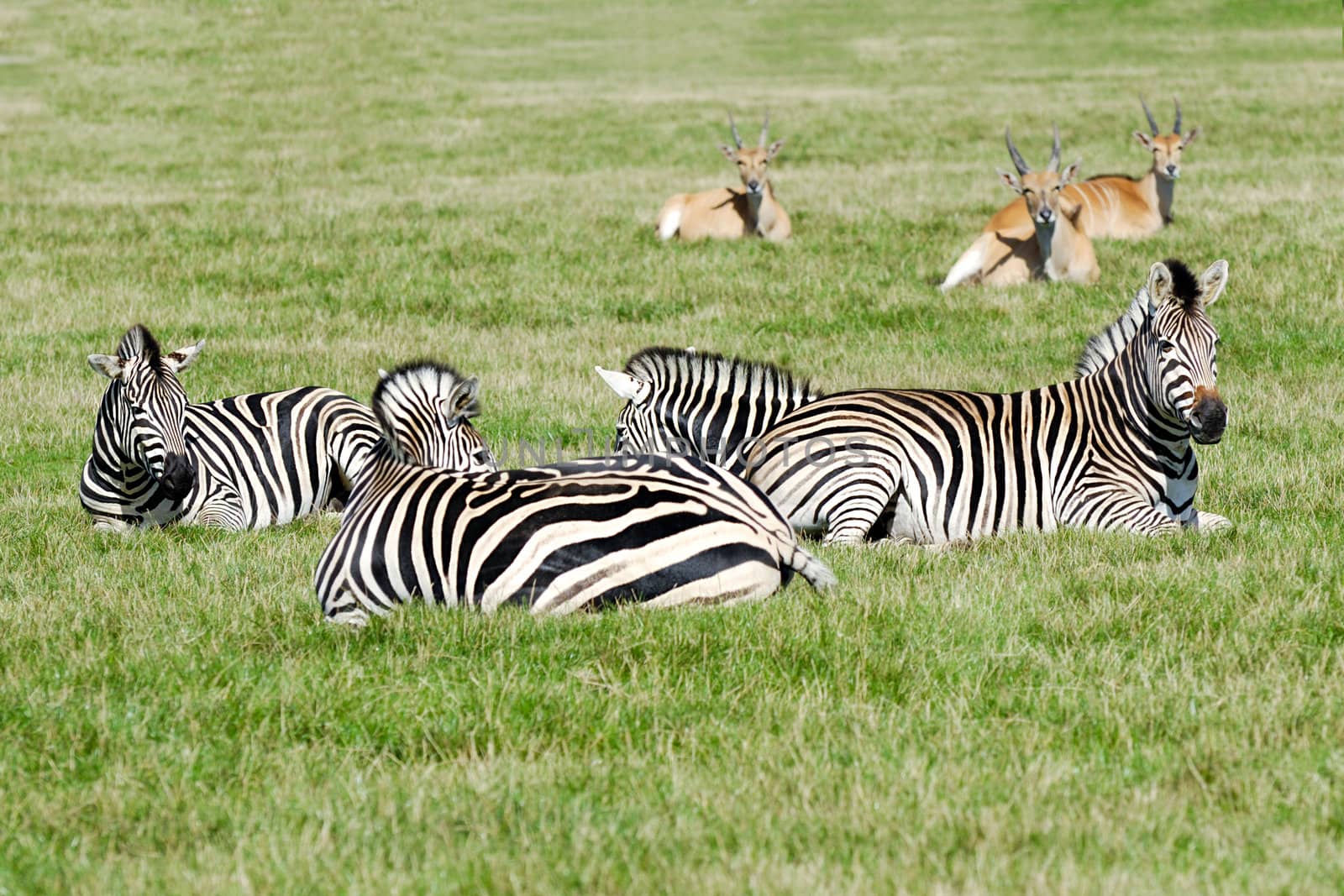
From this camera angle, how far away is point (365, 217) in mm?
22094

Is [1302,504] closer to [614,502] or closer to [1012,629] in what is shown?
[1012,629]

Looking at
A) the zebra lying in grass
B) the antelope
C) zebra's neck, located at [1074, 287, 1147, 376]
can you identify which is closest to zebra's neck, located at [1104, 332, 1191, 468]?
the zebra lying in grass

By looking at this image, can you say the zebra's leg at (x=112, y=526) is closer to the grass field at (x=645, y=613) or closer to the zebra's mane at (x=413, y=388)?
the grass field at (x=645, y=613)

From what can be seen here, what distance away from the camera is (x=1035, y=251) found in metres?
18.2

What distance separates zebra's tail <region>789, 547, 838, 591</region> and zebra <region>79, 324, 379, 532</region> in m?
4.36

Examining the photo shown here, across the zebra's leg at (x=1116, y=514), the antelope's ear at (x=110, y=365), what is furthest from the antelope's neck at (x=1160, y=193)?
the antelope's ear at (x=110, y=365)

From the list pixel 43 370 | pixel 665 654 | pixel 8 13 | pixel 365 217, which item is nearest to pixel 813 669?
pixel 665 654

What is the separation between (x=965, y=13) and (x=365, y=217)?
4460cm

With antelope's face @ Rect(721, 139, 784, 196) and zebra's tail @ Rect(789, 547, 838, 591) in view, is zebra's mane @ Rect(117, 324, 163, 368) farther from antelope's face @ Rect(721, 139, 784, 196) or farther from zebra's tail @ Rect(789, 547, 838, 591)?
antelope's face @ Rect(721, 139, 784, 196)

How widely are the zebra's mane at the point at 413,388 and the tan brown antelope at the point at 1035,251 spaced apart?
954 centimetres

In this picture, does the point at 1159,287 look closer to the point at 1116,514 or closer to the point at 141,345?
the point at 1116,514

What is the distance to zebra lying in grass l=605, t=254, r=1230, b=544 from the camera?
871 centimetres

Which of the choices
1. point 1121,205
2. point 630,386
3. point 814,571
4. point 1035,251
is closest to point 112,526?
point 630,386

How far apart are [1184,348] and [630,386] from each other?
10.9 feet
